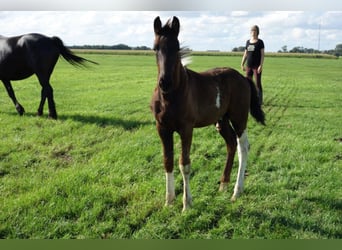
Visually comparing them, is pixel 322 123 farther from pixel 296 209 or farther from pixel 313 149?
pixel 296 209

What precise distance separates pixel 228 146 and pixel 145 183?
123cm

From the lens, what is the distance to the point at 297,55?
55.9m

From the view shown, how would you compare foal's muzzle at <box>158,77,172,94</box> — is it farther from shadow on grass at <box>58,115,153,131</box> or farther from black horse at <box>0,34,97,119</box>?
black horse at <box>0,34,97,119</box>

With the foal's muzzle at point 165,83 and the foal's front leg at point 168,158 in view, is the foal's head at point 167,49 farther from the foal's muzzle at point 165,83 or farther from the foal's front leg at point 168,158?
the foal's front leg at point 168,158

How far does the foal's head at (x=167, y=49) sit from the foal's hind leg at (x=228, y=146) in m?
1.41

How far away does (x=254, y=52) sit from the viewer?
8625 mm

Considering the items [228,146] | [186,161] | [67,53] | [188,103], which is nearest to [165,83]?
[188,103]

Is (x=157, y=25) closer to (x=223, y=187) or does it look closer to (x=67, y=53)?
(x=223, y=187)

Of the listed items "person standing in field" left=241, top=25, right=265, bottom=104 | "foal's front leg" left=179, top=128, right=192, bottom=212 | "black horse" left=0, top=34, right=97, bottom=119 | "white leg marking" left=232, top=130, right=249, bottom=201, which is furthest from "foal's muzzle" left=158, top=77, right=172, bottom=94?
"person standing in field" left=241, top=25, right=265, bottom=104

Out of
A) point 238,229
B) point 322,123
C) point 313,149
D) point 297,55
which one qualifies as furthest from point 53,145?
point 297,55

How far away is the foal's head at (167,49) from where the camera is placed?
309 cm

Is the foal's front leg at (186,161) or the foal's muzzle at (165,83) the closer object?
the foal's muzzle at (165,83)

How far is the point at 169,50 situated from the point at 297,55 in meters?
58.2

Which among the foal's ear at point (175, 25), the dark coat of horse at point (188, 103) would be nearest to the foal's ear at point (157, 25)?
the dark coat of horse at point (188, 103)
